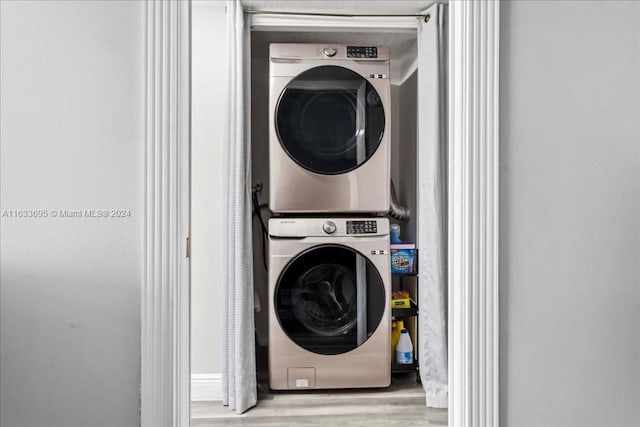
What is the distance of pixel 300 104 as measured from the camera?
2.63m

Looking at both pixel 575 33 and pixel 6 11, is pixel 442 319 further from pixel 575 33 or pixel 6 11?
pixel 6 11

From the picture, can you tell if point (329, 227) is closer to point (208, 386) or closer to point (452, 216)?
point (208, 386)

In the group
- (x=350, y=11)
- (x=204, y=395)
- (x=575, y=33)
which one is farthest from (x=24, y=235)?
(x=350, y=11)

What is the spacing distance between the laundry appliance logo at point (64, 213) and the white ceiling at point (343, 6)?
158cm

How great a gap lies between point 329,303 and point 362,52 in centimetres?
141

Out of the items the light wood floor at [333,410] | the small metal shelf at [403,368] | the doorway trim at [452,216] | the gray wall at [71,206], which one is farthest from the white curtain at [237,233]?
the gray wall at [71,206]

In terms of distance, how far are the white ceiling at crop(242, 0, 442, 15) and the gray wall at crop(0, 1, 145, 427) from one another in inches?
52.5

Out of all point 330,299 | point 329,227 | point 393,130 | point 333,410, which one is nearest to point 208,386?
point 333,410

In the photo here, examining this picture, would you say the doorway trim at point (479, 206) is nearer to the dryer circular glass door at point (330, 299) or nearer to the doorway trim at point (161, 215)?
the doorway trim at point (161, 215)

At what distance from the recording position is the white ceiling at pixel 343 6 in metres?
2.36

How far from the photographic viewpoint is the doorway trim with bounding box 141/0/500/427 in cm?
119

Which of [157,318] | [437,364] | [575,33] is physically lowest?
[437,364]

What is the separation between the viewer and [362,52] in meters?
2.66

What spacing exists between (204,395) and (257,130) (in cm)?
164
